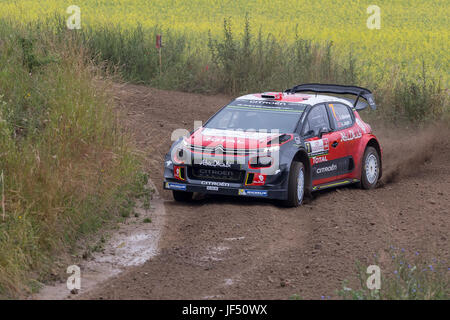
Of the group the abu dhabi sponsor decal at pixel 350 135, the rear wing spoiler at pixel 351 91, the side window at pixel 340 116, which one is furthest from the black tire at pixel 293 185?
the rear wing spoiler at pixel 351 91

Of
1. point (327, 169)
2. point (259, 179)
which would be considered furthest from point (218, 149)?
point (327, 169)

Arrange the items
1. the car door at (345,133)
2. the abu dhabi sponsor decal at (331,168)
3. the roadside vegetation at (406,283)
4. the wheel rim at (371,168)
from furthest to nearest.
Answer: the wheel rim at (371,168), the car door at (345,133), the abu dhabi sponsor decal at (331,168), the roadside vegetation at (406,283)

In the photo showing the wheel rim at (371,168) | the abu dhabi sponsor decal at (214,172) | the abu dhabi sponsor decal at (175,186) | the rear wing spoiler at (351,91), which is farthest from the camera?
the rear wing spoiler at (351,91)

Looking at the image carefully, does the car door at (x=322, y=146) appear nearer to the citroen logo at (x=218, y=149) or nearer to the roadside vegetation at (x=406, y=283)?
the citroen logo at (x=218, y=149)

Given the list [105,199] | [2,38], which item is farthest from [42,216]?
[2,38]

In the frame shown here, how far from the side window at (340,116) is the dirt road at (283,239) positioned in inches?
45.0

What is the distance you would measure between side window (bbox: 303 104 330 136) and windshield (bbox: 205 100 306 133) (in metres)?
0.19

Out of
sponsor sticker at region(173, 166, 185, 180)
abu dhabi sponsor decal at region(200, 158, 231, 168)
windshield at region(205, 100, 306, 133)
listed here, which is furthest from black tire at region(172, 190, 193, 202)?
windshield at region(205, 100, 306, 133)

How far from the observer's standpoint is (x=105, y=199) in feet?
38.0

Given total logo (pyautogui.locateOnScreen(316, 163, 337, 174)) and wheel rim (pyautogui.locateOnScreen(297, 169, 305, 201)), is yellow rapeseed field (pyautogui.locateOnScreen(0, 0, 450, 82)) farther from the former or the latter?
wheel rim (pyautogui.locateOnScreen(297, 169, 305, 201))

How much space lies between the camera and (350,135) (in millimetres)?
14469

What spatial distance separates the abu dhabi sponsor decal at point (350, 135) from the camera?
46.8ft

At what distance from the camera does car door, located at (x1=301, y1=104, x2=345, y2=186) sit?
13.4 meters
